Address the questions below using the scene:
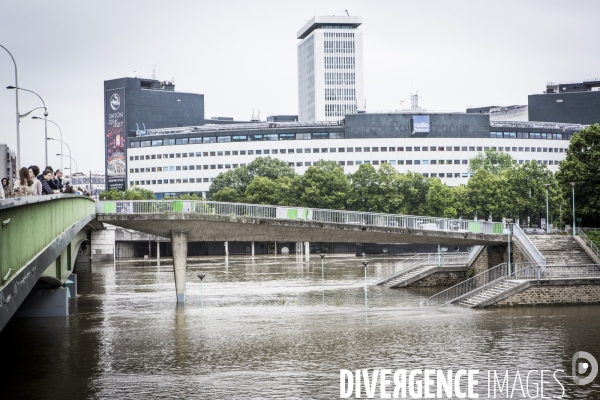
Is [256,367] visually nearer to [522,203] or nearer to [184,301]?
[184,301]

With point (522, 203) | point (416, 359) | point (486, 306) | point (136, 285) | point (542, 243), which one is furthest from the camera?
point (522, 203)

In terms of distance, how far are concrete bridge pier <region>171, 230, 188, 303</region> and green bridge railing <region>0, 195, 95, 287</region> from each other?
2335cm

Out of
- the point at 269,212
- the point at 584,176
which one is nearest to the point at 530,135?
the point at 584,176

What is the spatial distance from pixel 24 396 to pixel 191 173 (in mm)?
157988

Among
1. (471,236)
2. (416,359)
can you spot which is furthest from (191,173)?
(416,359)

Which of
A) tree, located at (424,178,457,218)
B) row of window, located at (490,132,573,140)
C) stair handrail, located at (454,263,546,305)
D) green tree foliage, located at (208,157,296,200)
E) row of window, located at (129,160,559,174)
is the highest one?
row of window, located at (490,132,573,140)

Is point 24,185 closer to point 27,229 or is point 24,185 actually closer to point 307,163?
point 27,229

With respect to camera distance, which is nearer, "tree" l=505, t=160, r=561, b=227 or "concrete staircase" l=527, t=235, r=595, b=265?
"concrete staircase" l=527, t=235, r=595, b=265

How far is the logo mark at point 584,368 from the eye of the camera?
103 ft

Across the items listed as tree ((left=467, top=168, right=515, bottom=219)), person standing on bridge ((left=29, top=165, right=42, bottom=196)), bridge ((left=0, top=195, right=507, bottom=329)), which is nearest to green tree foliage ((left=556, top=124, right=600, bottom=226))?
bridge ((left=0, top=195, right=507, bottom=329))

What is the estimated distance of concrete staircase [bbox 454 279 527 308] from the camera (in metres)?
54.7

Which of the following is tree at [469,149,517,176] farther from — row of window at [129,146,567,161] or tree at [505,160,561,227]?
tree at [505,160,561,227]

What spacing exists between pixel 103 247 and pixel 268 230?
76.9m

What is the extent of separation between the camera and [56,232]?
3244 cm
